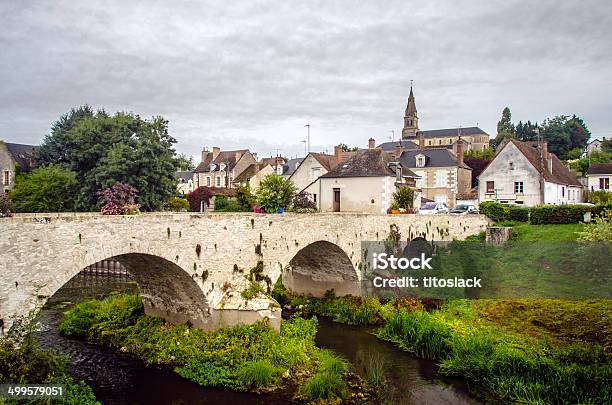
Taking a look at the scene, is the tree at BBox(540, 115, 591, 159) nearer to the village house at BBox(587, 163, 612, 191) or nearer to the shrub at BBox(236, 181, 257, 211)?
the village house at BBox(587, 163, 612, 191)

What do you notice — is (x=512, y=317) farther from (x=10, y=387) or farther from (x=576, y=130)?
(x=576, y=130)

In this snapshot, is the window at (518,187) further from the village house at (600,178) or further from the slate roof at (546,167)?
the village house at (600,178)

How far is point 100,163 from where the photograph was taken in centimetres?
2388

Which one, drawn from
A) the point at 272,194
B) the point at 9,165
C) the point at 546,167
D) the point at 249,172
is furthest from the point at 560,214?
the point at 9,165

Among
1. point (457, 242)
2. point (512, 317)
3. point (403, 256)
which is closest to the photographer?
point (512, 317)

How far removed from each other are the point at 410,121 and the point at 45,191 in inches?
2480

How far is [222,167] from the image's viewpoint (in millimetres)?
50188

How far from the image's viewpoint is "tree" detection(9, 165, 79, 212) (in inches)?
843

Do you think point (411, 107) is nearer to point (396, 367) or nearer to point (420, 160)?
point (420, 160)

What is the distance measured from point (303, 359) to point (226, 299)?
8.90ft

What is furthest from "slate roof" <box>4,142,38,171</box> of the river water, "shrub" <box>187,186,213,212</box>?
the river water

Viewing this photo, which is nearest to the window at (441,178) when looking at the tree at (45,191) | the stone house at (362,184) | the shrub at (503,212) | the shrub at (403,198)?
the shrub at (503,212)

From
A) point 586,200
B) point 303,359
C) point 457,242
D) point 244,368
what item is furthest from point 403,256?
point 586,200

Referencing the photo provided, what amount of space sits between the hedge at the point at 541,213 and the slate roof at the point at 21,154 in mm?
33479
